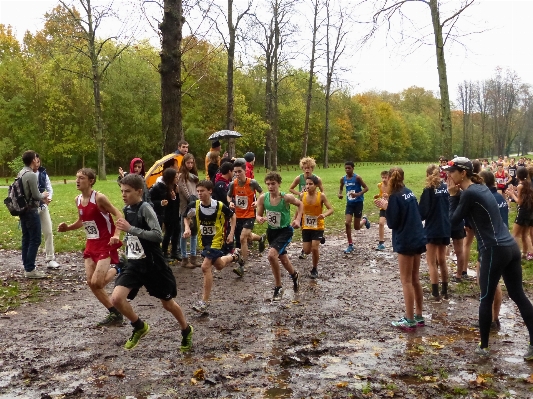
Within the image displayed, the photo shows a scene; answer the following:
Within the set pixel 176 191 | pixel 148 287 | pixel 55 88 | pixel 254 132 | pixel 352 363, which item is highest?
pixel 55 88

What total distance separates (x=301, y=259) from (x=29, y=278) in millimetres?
5014

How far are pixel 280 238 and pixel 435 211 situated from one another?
2259 mm

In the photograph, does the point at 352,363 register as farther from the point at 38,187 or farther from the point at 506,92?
the point at 506,92

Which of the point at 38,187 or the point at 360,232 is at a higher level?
the point at 38,187

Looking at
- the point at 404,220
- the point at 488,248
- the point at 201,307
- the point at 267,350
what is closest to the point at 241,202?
the point at 201,307

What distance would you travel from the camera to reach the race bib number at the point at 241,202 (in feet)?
30.4

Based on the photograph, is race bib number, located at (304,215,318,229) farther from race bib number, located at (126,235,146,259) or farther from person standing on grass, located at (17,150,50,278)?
person standing on grass, located at (17,150,50,278)

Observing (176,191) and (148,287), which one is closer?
(148,287)

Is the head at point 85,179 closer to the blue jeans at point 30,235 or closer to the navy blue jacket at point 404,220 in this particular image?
the blue jeans at point 30,235

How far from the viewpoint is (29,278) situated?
8430mm

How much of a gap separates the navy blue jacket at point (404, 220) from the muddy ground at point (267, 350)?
104 centimetres

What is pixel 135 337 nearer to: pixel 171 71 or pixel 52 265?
pixel 52 265

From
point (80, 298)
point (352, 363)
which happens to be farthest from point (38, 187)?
point (352, 363)

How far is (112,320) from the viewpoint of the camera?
613 cm
